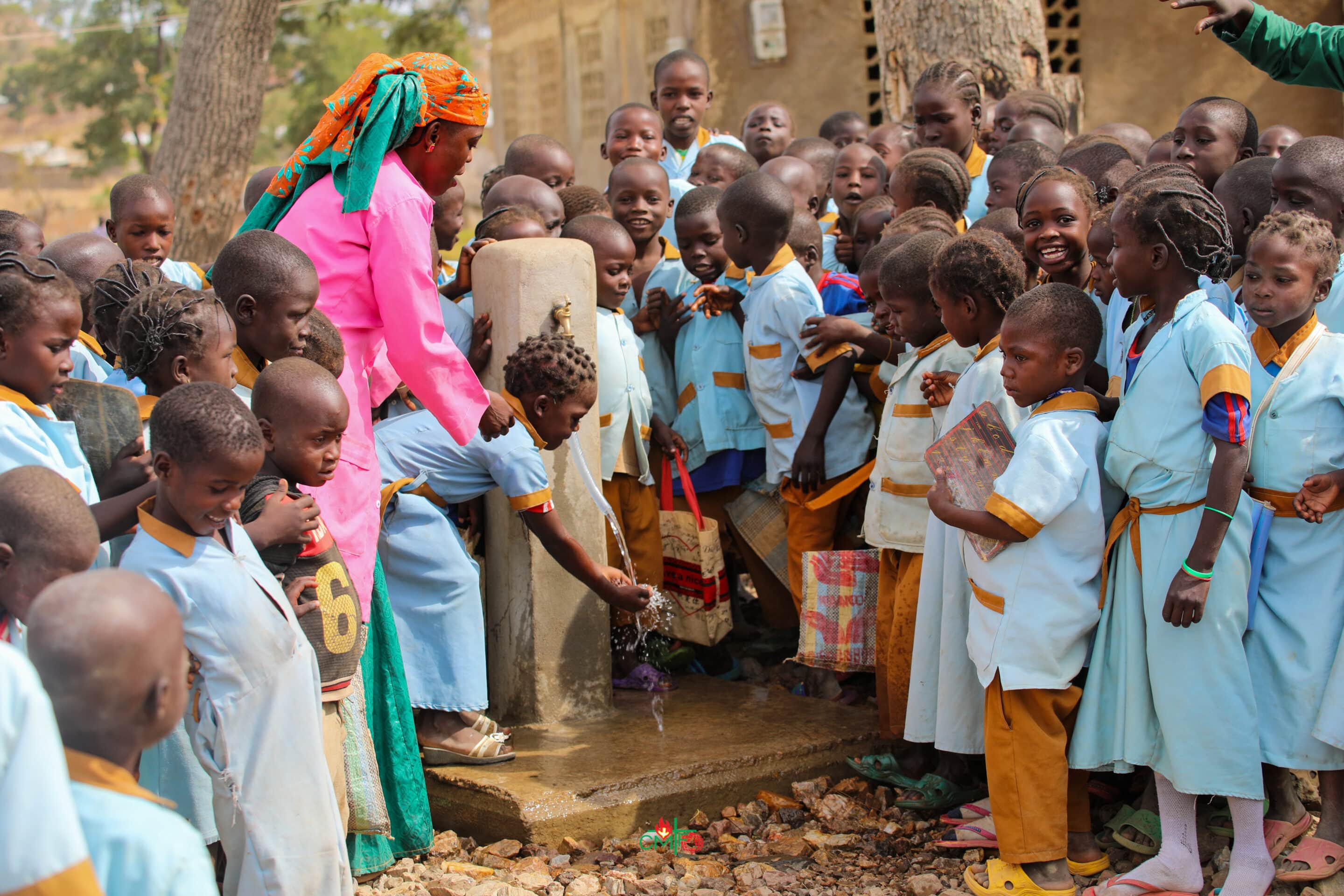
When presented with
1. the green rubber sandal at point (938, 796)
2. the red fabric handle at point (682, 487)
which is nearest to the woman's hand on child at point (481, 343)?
the red fabric handle at point (682, 487)

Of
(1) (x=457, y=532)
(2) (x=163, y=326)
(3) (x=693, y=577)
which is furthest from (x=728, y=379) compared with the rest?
(2) (x=163, y=326)

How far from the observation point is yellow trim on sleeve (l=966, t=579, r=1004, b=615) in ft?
10.1

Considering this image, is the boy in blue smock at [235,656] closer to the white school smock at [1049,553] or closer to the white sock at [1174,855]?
the white school smock at [1049,553]

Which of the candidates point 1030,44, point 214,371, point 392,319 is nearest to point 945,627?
point 392,319

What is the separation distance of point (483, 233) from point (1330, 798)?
3097 millimetres

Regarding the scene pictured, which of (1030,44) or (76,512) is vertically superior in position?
(1030,44)

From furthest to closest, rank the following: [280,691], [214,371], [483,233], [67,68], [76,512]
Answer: [67,68], [483,233], [214,371], [280,691], [76,512]

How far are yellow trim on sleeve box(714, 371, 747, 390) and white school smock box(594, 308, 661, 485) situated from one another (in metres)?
0.33

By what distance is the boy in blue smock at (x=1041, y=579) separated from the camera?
3002 millimetres

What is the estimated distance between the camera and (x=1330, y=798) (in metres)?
2.94

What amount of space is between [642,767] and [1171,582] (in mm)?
1560

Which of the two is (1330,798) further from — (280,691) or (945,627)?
(280,691)

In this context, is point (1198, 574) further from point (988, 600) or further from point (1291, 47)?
point (1291, 47)

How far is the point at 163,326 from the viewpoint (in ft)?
8.89
